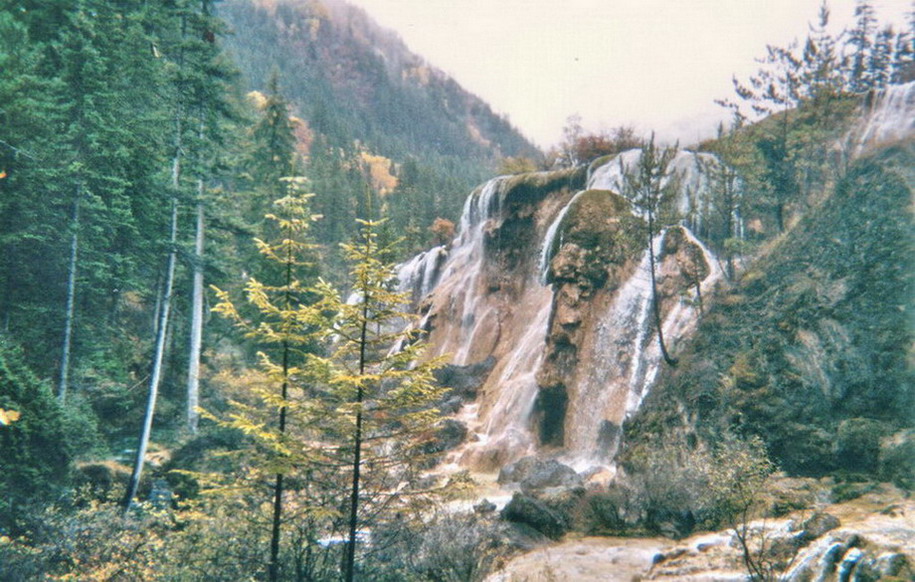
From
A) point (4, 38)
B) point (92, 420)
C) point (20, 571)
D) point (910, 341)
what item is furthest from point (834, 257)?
point (4, 38)

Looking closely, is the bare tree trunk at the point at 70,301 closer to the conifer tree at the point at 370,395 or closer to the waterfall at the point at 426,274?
the conifer tree at the point at 370,395

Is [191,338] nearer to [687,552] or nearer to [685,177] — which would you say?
[687,552]

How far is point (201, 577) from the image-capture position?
8.88 meters

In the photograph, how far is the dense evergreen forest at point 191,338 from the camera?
8539mm

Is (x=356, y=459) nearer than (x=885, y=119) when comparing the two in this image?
Yes

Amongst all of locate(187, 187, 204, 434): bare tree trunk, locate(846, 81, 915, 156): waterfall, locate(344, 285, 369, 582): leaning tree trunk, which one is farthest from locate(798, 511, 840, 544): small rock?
locate(187, 187, 204, 434): bare tree trunk

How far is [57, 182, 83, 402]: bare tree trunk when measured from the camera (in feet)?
57.4

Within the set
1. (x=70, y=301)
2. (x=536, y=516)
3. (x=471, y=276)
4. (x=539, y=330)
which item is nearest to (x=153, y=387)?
(x=70, y=301)

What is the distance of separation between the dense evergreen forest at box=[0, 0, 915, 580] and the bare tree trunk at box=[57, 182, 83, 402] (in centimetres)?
11

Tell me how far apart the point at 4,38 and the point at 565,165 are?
37.0 meters

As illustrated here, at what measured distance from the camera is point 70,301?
1827 centimetres

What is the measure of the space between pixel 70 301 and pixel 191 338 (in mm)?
5027

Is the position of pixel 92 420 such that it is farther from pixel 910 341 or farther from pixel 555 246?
pixel 910 341

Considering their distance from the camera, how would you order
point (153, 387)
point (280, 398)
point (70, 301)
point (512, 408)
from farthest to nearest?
point (512, 408) → point (70, 301) → point (153, 387) → point (280, 398)
